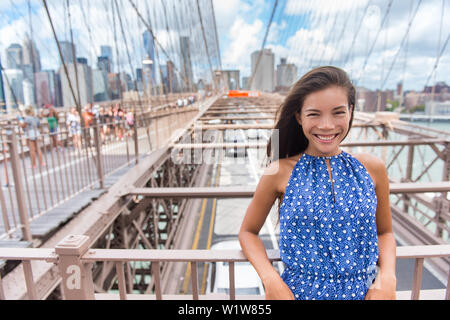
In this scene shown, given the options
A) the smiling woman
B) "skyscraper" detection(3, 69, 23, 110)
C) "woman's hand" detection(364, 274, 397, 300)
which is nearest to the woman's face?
the smiling woman

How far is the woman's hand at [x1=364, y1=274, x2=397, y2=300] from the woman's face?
18.5 inches

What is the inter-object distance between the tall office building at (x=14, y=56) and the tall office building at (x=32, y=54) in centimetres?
20

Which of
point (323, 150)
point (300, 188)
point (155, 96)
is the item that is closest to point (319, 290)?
point (300, 188)

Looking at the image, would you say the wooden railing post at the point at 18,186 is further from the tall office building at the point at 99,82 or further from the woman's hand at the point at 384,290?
the tall office building at the point at 99,82

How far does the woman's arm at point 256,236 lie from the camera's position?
102cm

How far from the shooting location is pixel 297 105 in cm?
112

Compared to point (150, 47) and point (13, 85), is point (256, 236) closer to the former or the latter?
point (13, 85)

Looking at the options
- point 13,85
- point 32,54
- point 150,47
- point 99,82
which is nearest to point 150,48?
point 150,47

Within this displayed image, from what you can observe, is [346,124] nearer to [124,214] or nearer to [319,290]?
[319,290]

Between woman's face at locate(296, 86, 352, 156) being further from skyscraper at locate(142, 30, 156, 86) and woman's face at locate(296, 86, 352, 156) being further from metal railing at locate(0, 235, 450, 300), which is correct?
skyscraper at locate(142, 30, 156, 86)

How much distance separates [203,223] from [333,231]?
1530 centimetres

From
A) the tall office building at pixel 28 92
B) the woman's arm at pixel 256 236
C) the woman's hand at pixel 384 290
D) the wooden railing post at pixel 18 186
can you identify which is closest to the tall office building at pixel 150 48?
the tall office building at pixel 28 92

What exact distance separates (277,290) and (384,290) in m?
0.36
